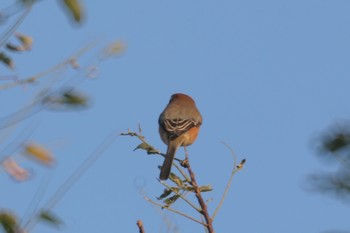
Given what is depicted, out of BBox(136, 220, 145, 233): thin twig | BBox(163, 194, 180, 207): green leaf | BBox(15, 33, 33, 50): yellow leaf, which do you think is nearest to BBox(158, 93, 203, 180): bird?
BBox(163, 194, 180, 207): green leaf

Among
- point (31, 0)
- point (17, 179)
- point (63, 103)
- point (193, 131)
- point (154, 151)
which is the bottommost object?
point (17, 179)

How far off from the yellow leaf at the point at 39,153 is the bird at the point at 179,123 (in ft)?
20.8

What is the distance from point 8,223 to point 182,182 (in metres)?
2.20

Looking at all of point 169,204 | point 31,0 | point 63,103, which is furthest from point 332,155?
point 169,204

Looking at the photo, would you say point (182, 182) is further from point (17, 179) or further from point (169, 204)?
point (17, 179)

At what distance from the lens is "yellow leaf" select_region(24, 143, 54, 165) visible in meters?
1.32

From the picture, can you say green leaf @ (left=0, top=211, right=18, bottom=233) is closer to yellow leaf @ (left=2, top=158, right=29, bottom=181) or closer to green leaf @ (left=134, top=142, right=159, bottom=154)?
yellow leaf @ (left=2, top=158, right=29, bottom=181)

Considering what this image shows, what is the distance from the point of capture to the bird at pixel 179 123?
832 centimetres

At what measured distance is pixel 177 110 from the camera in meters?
9.34

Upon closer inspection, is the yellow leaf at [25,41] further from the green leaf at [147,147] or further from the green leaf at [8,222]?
the green leaf at [147,147]

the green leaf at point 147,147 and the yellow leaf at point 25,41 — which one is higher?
the green leaf at point 147,147

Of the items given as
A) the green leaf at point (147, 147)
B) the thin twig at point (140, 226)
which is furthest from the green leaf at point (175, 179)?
the thin twig at point (140, 226)

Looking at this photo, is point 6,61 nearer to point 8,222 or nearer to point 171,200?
point 8,222

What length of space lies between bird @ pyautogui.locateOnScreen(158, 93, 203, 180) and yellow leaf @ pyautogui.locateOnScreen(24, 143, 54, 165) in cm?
633
